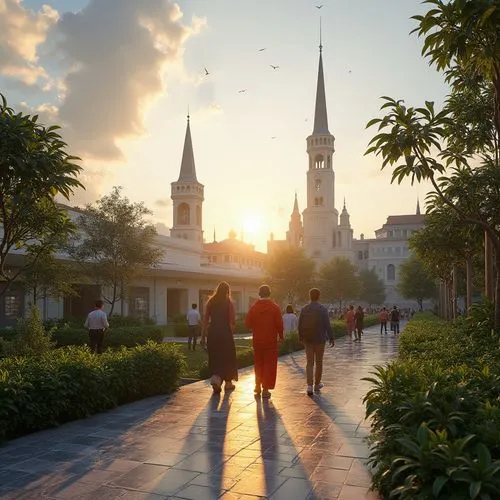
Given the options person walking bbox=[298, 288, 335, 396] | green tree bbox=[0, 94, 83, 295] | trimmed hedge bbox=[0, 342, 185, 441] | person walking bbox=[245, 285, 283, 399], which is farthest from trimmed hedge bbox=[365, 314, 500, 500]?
green tree bbox=[0, 94, 83, 295]

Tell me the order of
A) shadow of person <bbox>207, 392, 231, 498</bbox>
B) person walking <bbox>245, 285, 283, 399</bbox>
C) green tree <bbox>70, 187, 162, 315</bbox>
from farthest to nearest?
1. green tree <bbox>70, 187, 162, 315</bbox>
2. person walking <bbox>245, 285, 283, 399</bbox>
3. shadow of person <bbox>207, 392, 231, 498</bbox>

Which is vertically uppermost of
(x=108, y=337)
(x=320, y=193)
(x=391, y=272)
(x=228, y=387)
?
(x=320, y=193)

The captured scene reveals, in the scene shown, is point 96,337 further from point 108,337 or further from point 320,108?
point 320,108

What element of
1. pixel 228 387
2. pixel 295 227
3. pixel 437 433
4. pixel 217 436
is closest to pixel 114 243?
pixel 228 387

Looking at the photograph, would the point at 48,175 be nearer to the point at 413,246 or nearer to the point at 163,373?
the point at 163,373

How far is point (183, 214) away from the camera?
72312mm

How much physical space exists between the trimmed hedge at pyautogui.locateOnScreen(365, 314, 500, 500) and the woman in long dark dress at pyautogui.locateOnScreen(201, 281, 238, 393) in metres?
3.69

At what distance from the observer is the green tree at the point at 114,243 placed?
885 inches

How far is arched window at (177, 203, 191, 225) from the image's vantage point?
71.7 m

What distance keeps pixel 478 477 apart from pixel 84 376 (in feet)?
18.3

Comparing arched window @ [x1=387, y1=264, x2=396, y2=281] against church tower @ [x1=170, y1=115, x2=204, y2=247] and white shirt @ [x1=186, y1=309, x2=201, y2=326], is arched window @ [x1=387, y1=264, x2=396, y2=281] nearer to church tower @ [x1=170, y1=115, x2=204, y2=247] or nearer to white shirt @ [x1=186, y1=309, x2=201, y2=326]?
church tower @ [x1=170, y1=115, x2=204, y2=247]

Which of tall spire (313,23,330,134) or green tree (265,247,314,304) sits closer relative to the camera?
green tree (265,247,314,304)

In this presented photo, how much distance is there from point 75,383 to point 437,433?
5.00m

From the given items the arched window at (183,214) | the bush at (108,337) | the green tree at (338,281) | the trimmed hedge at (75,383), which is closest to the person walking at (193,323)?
the bush at (108,337)
